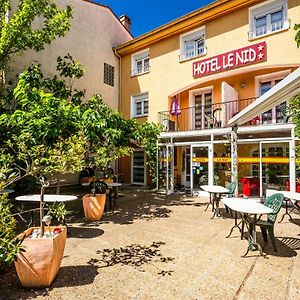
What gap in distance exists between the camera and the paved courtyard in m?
3.27

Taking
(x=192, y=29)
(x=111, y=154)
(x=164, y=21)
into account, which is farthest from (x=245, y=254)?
(x=164, y=21)

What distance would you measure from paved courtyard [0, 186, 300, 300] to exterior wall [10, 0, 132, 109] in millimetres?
9242

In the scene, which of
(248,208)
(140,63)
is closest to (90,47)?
(140,63)

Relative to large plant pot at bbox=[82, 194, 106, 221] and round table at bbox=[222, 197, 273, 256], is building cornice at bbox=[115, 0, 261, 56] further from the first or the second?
large plant pot at bbox=[82, 194, 106, 221]

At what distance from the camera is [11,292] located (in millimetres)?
3252

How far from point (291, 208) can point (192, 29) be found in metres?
9.95

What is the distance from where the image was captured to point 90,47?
14242 millimetres

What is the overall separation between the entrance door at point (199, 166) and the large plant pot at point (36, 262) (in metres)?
8.85

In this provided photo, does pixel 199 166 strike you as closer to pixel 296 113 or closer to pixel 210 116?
pixel 210 116

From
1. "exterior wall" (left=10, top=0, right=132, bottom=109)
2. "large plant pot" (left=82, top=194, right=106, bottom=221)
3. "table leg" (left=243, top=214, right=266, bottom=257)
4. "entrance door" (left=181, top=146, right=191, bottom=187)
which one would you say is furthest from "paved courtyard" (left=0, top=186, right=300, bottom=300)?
"exterior wall" (left=10, top=0, right=132, bottom=109)

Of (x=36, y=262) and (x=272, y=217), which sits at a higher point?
(x=272, y=217)

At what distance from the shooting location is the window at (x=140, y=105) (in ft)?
49.5

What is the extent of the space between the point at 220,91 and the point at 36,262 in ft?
36.8

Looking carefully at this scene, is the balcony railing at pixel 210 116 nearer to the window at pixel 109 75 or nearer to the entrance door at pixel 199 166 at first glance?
the entrance door at pixel 199 166
